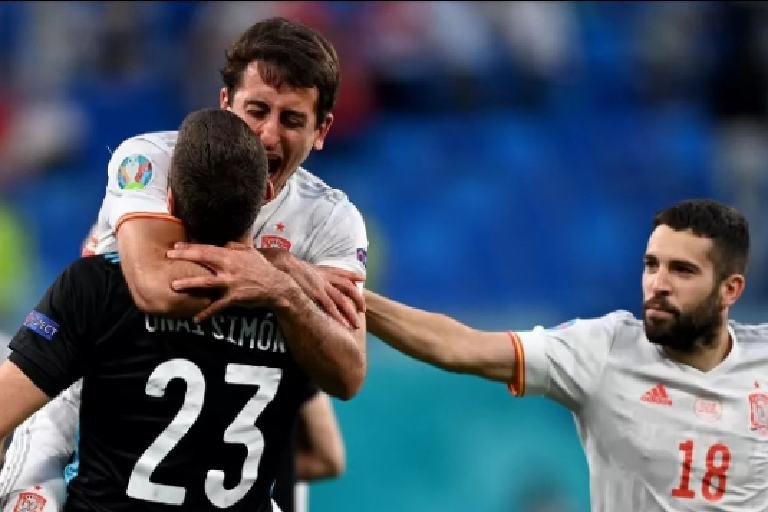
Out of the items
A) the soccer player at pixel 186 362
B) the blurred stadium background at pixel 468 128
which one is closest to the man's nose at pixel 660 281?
the soccer player at pixel 186 362

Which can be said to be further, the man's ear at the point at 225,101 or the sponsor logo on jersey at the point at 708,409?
the sponsor logo on jersey at the point at 708,409

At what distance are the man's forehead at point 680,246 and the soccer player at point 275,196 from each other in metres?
1.11

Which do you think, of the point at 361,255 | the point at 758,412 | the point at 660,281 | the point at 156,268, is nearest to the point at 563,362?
the point at 660,281

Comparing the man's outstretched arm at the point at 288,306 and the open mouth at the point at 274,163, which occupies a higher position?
the open mouth at the point at 274,163

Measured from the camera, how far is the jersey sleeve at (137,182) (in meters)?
2.83

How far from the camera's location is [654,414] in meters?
3.88

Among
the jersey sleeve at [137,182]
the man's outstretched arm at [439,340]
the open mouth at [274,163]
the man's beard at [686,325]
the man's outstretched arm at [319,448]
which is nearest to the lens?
the jersey sleeve at [137,182]

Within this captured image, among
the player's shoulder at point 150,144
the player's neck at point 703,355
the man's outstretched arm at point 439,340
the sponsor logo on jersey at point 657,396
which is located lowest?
the sponsor logo on jersey at point 657,396

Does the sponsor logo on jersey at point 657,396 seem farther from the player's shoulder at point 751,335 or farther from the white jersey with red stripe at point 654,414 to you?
the player's shoulder at point 751,335

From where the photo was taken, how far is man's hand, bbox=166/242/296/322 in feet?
8.54

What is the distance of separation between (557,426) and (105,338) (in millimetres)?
5247

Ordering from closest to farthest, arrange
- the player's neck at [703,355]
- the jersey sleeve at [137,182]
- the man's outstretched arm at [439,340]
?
the jersey sleeve at [137,182], the man's outstretched arm at [439,340], the player's neck at [703,355]

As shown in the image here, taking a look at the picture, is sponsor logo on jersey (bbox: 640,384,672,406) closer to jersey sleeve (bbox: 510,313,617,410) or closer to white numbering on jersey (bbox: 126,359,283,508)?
jersey sleeve (bbox: 510,313,617,410)

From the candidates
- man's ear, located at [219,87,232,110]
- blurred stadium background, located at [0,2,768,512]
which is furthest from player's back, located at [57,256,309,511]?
blurred stadium background, located at [0,2,768,512]
